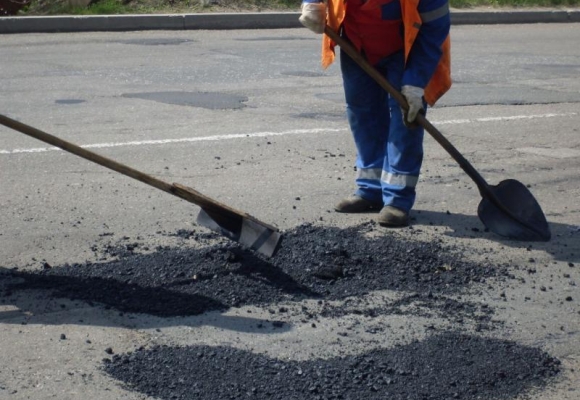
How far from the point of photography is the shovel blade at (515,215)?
564 cm

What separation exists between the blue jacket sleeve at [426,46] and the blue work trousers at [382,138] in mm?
172

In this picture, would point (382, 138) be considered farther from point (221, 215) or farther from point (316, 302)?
point (316, 302)

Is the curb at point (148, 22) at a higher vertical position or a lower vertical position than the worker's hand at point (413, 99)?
lower

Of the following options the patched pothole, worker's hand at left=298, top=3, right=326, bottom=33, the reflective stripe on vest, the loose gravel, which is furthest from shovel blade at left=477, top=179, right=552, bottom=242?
the patched pothole

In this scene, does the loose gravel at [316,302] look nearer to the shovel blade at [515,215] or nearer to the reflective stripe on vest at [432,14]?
the shovel blade at [515,215]

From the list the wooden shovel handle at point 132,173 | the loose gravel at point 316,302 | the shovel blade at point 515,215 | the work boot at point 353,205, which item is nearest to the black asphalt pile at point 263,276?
the loose gravel at point 316,302

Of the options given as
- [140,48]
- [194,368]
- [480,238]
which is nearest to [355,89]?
[480,238]

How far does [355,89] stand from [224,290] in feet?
5.74

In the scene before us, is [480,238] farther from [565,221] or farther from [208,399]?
[208,399]

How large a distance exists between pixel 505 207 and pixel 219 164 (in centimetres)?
219

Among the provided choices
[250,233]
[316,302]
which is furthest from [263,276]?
→ [316,302]

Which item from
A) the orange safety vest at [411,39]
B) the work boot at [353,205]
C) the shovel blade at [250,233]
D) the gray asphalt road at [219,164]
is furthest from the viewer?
the work boot at [353,205]

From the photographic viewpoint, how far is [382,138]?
20.0 ft

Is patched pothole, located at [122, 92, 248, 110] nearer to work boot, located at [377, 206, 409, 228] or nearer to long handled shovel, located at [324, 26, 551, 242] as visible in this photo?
work boot, located at [377, 206, 409, 228]
